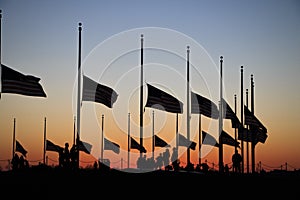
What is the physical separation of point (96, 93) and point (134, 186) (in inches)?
435

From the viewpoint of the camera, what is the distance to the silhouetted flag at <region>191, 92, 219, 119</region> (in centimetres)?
5153

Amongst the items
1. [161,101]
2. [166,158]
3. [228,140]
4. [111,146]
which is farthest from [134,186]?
[111,146]

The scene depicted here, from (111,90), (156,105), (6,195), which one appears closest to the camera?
(6,195)

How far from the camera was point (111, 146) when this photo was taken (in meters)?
73.5

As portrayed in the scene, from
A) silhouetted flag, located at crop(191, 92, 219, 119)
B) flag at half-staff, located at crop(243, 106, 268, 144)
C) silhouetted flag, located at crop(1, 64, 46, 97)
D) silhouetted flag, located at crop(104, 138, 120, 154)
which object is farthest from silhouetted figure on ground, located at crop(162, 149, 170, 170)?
silhouetted flag, located at crop(1, 64, 46, 97)

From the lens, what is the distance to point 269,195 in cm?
3125

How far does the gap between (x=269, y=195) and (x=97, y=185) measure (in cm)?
788

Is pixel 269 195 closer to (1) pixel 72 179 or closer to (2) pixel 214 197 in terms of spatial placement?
(2) pixel 214 197

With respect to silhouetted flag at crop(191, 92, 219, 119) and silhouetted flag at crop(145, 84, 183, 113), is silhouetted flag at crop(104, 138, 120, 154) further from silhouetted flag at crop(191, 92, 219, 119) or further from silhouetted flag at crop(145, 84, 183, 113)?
silhouetted flag at crop(145, 84, 183, 113)

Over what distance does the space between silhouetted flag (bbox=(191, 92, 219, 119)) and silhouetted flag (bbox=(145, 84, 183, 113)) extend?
91.6 inches

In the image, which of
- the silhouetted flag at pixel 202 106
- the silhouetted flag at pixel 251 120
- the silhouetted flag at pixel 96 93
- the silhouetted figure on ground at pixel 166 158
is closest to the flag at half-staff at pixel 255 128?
the silhouetted flag at pixel 251 120

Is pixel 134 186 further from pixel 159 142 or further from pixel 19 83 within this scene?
pixel 159 142

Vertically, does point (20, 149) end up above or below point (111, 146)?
below

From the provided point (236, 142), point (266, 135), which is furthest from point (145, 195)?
point (236, 142)
